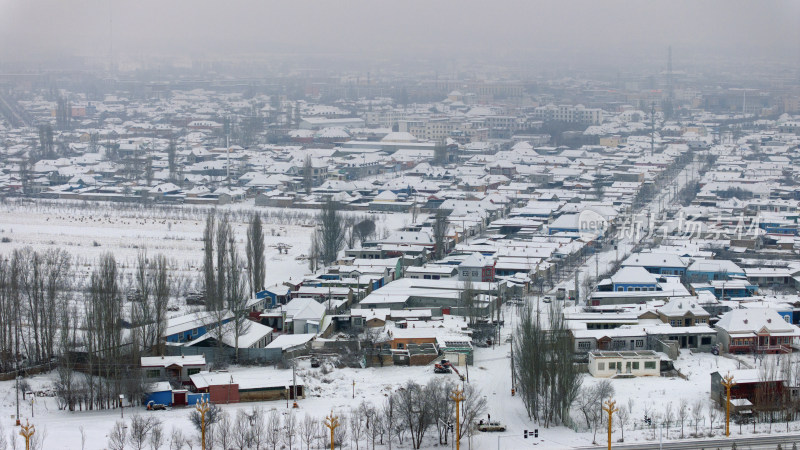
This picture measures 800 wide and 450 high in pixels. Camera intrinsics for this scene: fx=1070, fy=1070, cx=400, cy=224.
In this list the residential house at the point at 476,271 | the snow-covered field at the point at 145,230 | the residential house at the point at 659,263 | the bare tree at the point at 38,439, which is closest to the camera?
the bare tree at the point at 38,439

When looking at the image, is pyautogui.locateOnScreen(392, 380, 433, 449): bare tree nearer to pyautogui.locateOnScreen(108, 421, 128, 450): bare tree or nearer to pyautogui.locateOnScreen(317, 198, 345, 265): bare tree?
pyautogui.locateOnScreen(108, 421, 128, 450): bare tree

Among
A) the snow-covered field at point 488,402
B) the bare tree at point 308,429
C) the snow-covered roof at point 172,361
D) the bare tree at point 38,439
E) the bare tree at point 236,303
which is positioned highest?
the bare tree at point 236,303

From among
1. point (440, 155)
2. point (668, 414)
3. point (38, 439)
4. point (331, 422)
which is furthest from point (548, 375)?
point (440, 155)

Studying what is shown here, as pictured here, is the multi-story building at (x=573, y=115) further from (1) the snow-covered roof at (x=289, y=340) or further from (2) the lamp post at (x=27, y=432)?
(2) the lamp post at (x=27, y=432)

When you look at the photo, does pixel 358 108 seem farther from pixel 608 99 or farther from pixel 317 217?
pixel 317 217

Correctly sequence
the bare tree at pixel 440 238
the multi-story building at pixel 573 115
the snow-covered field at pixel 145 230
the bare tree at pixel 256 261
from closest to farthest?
the bare tree at pixel 256 261, the snow-covered field at pixel 145 230, the bare tree at pixel 440 238, the multi-story building at pixel 573 115

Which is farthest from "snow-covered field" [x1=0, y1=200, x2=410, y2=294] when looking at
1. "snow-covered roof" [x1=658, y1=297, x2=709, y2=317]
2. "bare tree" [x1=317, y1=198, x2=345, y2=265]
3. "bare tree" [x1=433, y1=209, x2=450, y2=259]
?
"snow-covered roof" [x1=658, y1=297, x2=709, y2=317]

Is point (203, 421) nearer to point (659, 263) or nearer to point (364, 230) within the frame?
point (659, 263)

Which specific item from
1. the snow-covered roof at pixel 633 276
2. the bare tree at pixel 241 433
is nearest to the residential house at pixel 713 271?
the snow-covered roof at pixel 633 276
